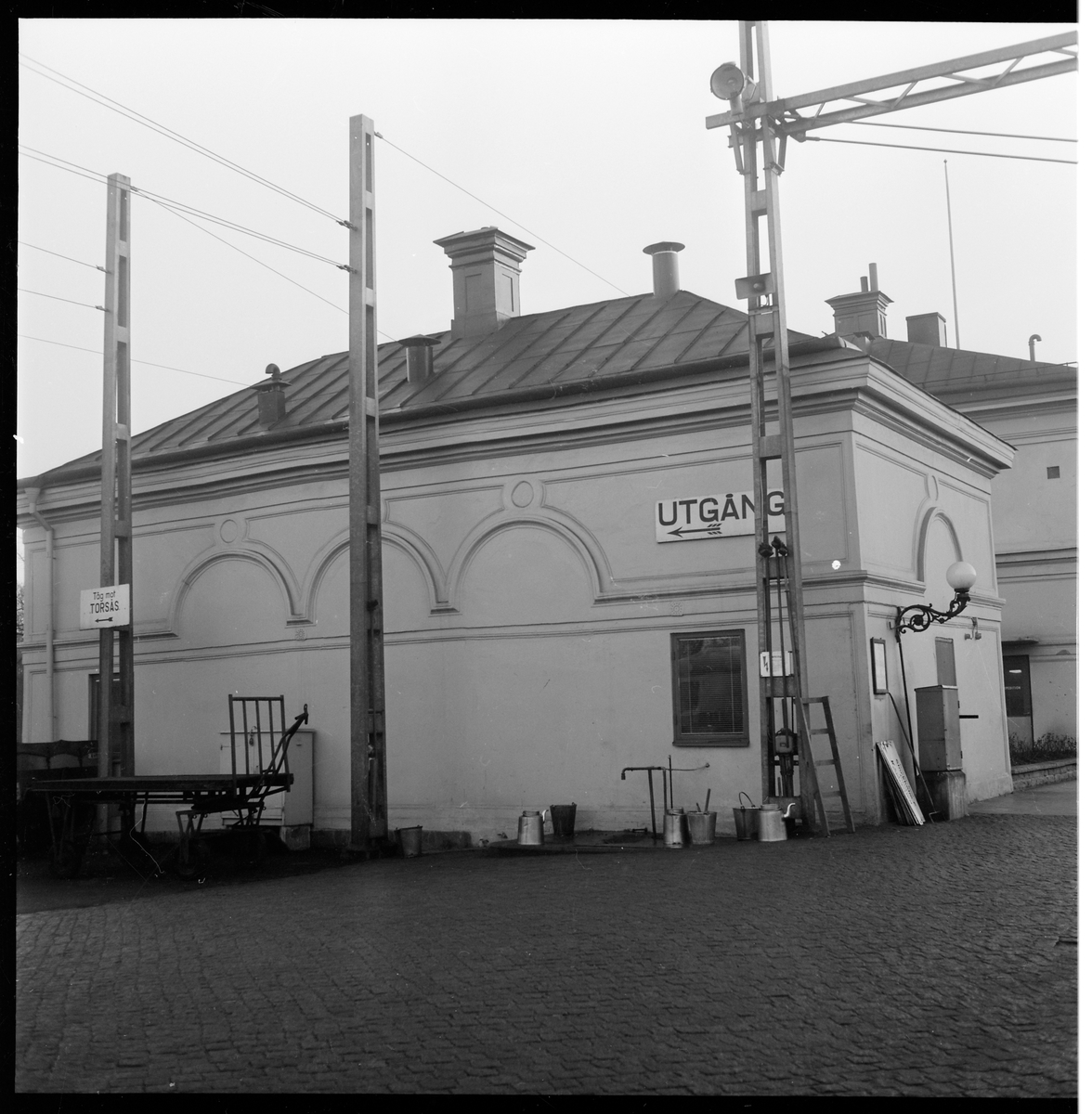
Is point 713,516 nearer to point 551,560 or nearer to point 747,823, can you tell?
point 551,560

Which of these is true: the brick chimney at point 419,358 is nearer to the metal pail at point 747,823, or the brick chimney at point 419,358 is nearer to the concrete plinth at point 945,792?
the metal pail at point 747,823

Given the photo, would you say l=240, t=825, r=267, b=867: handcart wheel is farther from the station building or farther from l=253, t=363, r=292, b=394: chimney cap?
l=253, t=363, r=292, b=394: chimney cap

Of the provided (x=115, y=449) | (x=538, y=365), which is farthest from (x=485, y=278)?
(x=115, y=449)

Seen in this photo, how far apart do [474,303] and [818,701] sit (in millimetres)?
8183

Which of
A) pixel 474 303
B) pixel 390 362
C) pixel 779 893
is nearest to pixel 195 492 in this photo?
pixel 390 362

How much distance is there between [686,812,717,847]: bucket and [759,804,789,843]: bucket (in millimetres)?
595

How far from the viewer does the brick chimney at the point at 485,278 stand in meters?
18.8

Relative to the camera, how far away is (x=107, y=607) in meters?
14.7

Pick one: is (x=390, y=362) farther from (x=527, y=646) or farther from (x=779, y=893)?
(x=779, y=893)

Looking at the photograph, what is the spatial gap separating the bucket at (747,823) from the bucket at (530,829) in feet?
→ 7.25

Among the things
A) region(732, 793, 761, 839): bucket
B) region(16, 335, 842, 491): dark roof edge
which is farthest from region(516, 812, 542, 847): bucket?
region(16, 335, 842, 491): dark roof edge

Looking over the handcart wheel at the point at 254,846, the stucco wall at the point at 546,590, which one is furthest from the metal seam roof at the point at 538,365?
the handcart wheel at the point at 254,846

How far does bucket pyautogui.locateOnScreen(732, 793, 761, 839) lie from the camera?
13359 mm

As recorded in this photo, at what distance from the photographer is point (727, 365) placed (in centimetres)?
1462
